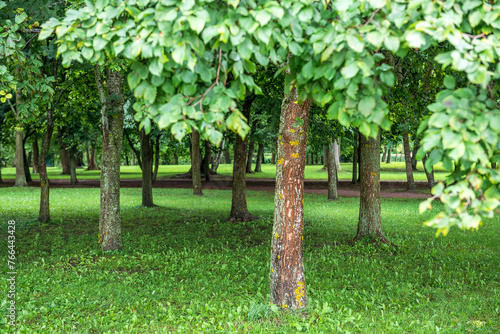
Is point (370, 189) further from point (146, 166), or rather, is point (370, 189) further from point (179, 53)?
point (146, 166)

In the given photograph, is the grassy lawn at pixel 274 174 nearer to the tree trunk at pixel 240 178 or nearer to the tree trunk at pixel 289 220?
the tree trunk at pixel 240 178

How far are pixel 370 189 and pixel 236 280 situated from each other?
4232 mm

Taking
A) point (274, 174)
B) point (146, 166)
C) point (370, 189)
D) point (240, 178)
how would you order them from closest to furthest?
point (370, 189), point (240, 178), point (146, 166), point (274, 174)

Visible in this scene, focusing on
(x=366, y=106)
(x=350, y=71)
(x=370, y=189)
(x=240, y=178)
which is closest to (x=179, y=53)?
(x=350, y=71)

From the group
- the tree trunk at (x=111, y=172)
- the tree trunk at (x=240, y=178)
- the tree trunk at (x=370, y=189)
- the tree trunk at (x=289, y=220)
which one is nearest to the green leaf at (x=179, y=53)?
the tree trunk at (x=289, y=220)

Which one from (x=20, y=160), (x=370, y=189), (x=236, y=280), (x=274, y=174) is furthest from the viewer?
(x=274, y=174)

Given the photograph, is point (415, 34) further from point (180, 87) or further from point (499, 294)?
point (499, 294)

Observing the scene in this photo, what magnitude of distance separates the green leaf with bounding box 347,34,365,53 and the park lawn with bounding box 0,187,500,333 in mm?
3577

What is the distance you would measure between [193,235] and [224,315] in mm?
5413

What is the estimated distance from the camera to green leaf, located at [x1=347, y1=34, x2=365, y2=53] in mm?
2326

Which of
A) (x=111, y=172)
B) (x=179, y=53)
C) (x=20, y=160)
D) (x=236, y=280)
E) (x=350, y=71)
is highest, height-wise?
(x=179, y=53)

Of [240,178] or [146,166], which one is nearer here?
[240,178]

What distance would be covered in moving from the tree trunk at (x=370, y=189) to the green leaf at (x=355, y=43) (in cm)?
725

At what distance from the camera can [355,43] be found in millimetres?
2348
